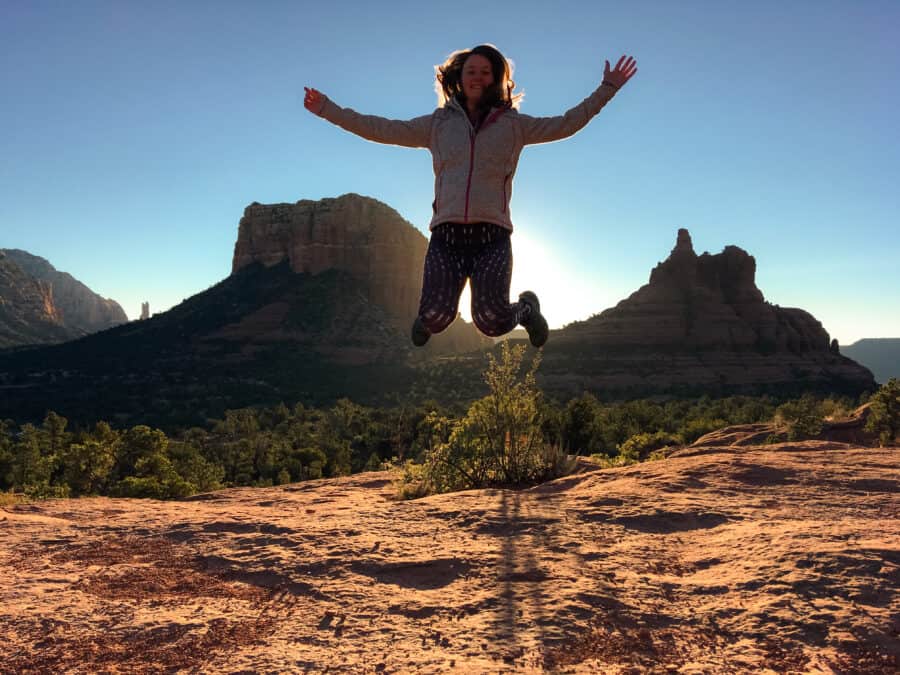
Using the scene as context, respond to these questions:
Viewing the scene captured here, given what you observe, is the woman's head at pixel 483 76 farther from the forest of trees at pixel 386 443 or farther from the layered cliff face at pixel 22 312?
the layered cliff face at pixel 22 312

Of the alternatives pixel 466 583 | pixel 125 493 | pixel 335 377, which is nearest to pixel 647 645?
pixel 466 583

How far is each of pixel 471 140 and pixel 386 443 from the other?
26899 mm

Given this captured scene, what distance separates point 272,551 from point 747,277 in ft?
292

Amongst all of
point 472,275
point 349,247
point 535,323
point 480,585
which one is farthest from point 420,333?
point 349,247

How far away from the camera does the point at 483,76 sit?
4.48 meters

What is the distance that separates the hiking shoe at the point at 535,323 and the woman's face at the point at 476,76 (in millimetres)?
1702

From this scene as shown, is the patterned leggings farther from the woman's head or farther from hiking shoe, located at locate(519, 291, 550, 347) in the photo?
the woman's head

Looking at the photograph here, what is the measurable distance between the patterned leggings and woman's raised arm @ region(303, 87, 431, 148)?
788 mm

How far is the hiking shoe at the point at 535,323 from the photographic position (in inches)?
192

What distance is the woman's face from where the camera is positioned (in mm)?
4457

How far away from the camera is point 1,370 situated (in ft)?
195

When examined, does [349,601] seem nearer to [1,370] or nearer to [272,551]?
[272,551]

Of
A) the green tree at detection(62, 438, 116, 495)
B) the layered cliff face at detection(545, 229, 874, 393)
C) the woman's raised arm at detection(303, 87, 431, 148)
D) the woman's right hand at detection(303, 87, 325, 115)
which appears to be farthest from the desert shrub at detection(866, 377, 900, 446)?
the layered cliff face at detection(545, 229, 874, 393)

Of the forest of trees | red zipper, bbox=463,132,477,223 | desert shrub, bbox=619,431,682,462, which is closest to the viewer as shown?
red zipper, bbox=463,132,477,223
